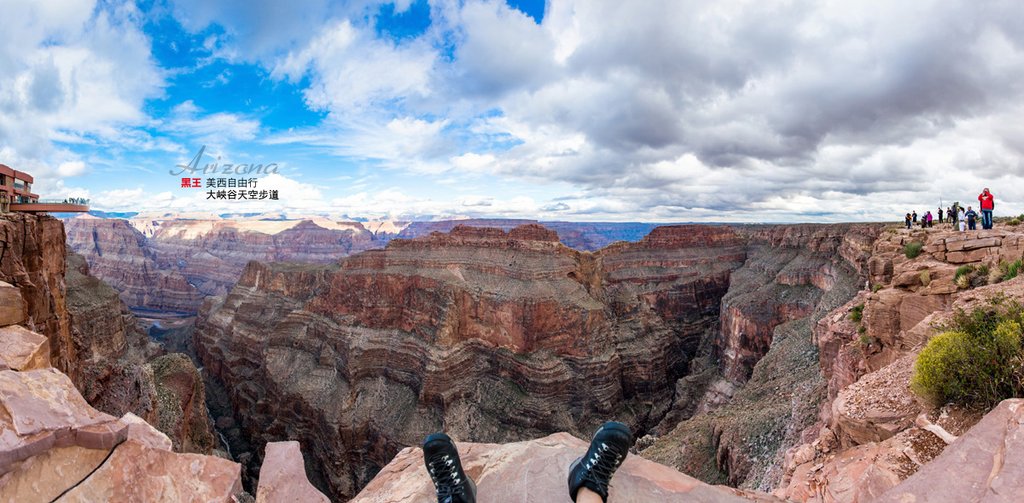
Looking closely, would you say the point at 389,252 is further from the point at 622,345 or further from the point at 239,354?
the point at 622,345

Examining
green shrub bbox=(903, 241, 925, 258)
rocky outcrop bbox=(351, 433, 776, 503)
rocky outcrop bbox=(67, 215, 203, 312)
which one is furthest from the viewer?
rocky outcrop bbox=(67, 215, 203, 312)

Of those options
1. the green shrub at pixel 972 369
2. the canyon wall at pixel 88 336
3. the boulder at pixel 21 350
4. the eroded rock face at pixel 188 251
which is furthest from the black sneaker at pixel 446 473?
the eroded rock face at pixel 188 251

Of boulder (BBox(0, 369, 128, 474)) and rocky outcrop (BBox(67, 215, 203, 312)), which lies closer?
boulder (BBox(0, 369, 128, 474))

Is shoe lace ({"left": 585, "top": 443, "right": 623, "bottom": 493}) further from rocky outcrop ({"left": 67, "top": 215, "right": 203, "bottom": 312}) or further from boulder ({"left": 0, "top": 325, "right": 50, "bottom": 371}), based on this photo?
rocky outcrop ({"left": 67, "top": 215, "right": 203, "bottom": 312})

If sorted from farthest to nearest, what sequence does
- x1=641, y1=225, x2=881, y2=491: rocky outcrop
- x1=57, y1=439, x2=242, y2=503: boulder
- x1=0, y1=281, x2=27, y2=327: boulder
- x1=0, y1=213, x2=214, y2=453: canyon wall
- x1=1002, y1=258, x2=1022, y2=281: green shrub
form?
x1=641, y1=225, x2=881, y2=491: rocky outcrop < x1=0, y1=213, x2=214, y2=453: canyon wall < x1=1002, y1=258, x2=1022, y2=281: green shrub < x1=0, y1=281, x2=27, y2=327: boulder < x1=57, y1=439, x2=242, y2=503: boulder

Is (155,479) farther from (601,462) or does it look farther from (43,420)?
(601,462)

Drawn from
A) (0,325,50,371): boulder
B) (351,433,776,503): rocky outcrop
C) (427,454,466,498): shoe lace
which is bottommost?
(351,433,776,503): rocky outcrop

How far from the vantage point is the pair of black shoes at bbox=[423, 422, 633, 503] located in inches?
231

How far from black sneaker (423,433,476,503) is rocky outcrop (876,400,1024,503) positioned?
5.30 m

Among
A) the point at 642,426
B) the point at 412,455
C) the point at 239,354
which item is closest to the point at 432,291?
the point at 642,426

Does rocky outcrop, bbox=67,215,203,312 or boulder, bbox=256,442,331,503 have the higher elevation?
boulder, bbox=256,442,331,503

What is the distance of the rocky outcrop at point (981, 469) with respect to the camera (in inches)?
172

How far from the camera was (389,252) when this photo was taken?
51562 millimetres

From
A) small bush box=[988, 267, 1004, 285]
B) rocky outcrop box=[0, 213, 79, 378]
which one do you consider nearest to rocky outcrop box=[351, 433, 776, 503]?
small bush box=[988, 267, 1004, 285]
